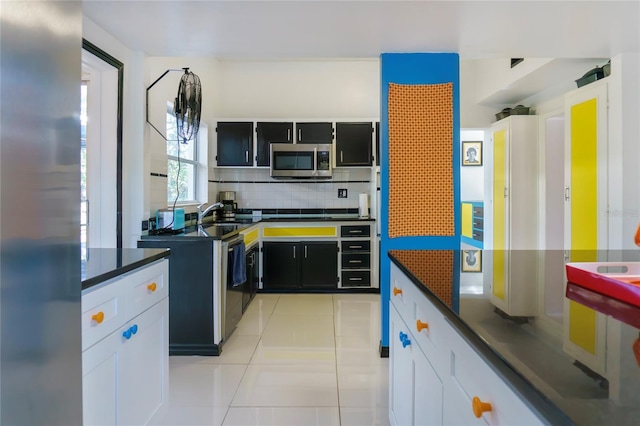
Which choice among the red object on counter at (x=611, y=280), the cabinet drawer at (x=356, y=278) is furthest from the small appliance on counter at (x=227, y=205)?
the red object on counter at (x=611, y=280)

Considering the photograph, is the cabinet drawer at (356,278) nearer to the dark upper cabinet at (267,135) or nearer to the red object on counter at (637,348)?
the dark upper cabinet at (267,135)

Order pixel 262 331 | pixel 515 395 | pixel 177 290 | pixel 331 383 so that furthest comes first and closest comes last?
pixel 262 331, pixel 177 290, pixel 331 383, pixel 515 395

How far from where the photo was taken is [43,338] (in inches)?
33.5

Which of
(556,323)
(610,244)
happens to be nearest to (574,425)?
(556,323)

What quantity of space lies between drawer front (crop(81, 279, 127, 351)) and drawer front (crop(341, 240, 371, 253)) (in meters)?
3.34

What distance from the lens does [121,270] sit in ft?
4.78

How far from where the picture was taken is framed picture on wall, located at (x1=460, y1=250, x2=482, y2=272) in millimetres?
1455

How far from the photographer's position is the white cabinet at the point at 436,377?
0.73 m

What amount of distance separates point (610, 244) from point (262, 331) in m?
2.98

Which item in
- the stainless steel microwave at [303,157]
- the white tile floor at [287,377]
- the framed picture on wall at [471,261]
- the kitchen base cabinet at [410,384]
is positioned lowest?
the white tile floor at [287,377]

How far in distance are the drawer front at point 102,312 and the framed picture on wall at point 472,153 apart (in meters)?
7.43

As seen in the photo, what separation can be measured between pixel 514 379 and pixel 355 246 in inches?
160

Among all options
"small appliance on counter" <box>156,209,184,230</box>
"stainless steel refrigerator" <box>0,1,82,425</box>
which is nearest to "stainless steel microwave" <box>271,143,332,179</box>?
"small appliance on counter" <box>156,209,184,230</box>

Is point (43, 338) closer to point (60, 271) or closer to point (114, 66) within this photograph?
point (60, 271)
